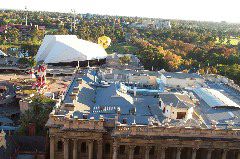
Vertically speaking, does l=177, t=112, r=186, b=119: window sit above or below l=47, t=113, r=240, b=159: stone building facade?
above

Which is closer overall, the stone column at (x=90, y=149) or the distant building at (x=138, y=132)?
the distant building at (x=138, y=132)

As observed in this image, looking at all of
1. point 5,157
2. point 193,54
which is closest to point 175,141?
point 5,157

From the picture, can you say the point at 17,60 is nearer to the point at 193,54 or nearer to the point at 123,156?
the point at 193,54

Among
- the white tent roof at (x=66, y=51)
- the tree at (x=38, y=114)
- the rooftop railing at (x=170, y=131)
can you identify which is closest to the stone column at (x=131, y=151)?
the rooftop railing at (x=170, y=131)

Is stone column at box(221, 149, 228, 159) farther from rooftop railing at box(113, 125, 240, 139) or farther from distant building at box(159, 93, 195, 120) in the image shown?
distant building at box(159, 93, 195, 120)

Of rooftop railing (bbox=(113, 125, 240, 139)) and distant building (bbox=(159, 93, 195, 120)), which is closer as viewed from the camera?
rooftop railing (bbox=(113, 125, 240, 139))

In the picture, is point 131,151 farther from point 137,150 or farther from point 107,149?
point 107,149

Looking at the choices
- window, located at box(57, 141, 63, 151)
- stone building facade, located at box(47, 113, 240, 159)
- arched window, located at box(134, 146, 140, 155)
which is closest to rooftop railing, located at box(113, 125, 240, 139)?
stone building facade, located at box(47, 113, 240, 159)

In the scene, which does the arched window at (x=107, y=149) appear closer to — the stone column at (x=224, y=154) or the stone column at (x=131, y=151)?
the stone column at (x=131, y=151)

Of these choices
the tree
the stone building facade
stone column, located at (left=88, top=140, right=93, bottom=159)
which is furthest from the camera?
the tree
